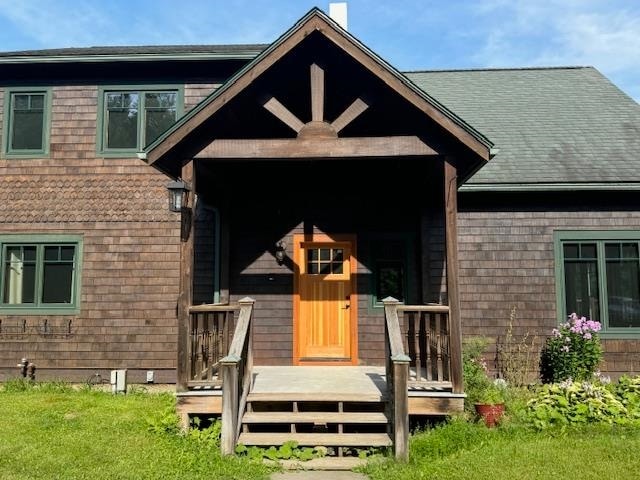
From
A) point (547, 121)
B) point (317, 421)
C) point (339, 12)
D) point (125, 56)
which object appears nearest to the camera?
point (317, 421)

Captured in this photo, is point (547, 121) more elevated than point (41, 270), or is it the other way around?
point (547, 121)

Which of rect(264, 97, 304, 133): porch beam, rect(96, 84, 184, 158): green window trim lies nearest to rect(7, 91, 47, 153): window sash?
rect(96, 84, 184, 158): green window trim

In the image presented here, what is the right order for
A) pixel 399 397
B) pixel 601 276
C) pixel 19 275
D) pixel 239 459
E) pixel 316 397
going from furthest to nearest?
pixel 19 275
pixel 601 276
pixel 316 397
pixel 399 397
pixel 239 459

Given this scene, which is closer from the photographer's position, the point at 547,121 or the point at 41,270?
the point at 41,270

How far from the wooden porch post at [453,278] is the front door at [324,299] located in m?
2.67

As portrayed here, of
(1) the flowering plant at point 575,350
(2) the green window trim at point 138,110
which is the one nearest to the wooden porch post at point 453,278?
(1) the flowering plant at point 575,350

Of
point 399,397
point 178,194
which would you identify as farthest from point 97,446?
point 399,397

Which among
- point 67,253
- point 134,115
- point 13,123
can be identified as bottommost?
point 67,253

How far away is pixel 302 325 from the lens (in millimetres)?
8477

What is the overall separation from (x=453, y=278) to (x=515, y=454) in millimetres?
1935

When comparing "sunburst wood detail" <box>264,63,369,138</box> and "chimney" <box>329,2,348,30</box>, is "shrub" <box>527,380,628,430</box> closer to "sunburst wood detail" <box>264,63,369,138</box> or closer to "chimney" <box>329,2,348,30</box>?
"sunburst wood detail" <box>264,63,369,138</box>

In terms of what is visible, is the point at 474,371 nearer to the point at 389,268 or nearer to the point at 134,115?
the point at 389,268

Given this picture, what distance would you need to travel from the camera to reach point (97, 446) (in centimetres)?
555

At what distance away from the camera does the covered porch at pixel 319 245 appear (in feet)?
19.2
